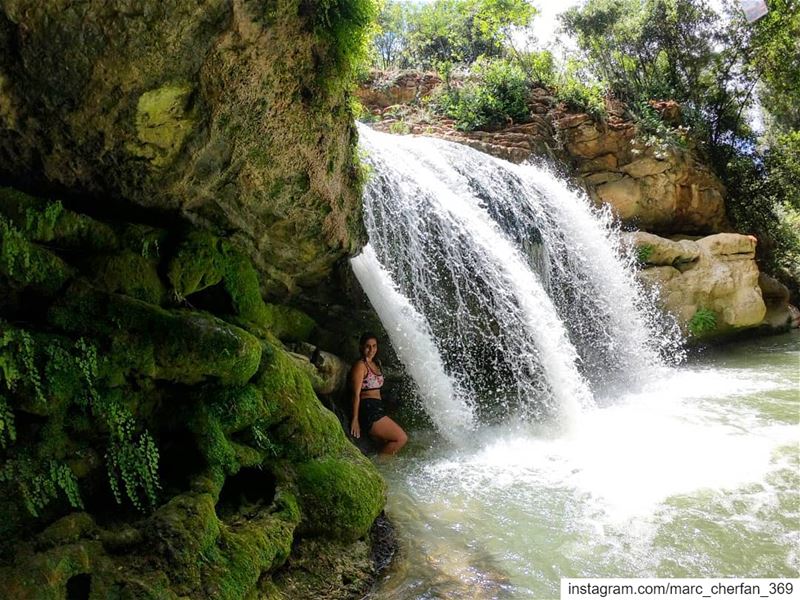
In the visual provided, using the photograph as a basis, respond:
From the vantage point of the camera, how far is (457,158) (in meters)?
9.95

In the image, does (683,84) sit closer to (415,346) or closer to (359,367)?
(415,346)

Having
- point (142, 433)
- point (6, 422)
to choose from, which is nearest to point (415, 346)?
point (142, 433)

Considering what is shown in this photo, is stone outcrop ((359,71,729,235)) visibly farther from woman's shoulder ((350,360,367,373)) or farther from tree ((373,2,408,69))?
tree ((373,2,408,69))

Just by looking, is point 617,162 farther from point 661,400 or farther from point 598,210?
point 661,400

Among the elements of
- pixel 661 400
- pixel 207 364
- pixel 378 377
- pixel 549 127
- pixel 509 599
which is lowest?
pixel 661 400

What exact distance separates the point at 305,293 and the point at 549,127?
941 centimetres

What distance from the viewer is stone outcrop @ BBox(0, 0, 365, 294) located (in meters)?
3.06

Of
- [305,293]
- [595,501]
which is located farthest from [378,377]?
[595,501]

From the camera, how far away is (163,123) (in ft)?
11.5

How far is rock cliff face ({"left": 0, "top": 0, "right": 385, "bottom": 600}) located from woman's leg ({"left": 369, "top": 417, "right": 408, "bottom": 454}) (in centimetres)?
175

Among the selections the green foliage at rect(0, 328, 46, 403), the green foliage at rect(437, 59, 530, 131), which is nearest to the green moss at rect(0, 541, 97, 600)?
the green foliage at rect(0, 328, 46, 403)

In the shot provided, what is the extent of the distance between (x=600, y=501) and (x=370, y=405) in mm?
2494

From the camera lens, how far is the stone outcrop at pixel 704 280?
11.5m

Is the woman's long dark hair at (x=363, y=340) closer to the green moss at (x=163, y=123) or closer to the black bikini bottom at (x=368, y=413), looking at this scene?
A: the black bikini bottom at (x=368, y=413)
